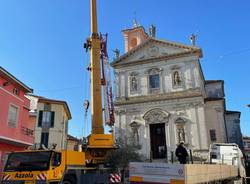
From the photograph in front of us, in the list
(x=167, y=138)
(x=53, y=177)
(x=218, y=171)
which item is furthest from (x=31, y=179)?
(x=167, y=138)

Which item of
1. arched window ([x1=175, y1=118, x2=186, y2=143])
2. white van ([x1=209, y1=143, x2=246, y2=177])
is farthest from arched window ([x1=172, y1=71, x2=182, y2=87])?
white van ([x1=209, y1=143, x2=246, y2=177])

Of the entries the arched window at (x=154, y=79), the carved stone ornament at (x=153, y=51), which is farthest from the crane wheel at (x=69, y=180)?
the carved stone ornament at (x=153, y=51)

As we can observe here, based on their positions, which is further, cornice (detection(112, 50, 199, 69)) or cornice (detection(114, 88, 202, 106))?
cornice (detection(112, 50, 199, 69))

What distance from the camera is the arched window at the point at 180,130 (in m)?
28.1

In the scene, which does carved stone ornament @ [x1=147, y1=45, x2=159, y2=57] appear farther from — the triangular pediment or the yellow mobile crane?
the yellow mobile crane

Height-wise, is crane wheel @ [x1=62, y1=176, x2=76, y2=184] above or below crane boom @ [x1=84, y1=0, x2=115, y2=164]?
below

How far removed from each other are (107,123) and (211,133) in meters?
16.5

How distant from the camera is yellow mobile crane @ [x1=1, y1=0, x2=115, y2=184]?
11.4 m

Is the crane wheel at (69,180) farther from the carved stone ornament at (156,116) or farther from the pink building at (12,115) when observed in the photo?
the carved stone ornament at (156,116)

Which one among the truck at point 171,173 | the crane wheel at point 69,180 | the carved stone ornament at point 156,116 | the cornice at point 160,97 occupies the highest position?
the cornice at point 160,97

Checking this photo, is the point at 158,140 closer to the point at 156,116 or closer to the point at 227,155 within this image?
the point at 156,116

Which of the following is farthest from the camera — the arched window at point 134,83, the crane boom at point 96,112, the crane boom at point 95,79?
the arched window at point 134,83

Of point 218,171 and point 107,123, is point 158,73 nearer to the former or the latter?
point 107,123

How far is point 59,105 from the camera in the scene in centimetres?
3775
